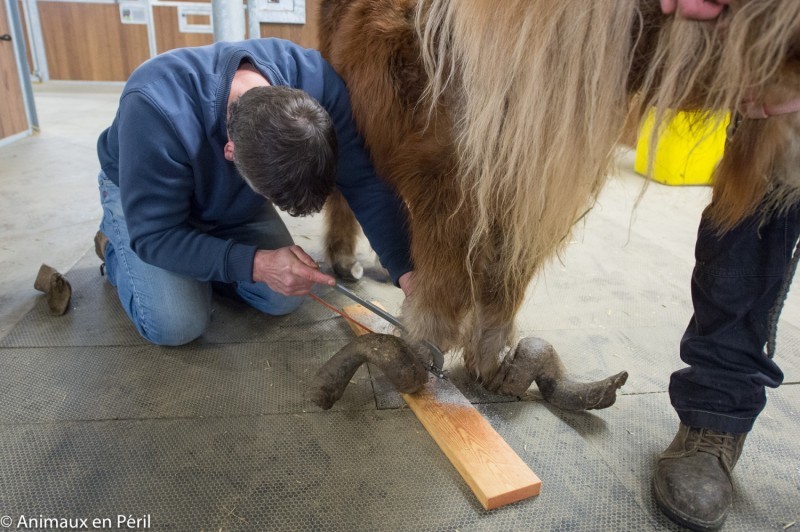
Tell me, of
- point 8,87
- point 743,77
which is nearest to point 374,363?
point 743,77

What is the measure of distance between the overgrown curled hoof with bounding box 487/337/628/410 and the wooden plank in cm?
13

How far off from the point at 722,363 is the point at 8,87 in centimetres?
424

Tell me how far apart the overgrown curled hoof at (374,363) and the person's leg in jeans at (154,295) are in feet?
1.43

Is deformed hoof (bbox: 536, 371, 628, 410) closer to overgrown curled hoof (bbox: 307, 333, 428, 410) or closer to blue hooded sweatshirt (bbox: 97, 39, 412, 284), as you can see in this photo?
overgrown curled hoof (bbox: 307, 333, 428, 410)

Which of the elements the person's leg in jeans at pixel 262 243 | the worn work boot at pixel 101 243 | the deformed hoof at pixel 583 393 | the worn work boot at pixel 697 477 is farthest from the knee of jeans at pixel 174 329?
the worn work boot at pixel 697 477

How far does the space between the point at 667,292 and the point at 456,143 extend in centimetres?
136

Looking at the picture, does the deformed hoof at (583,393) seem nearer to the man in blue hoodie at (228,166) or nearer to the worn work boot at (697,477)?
the worn work boot at (697,477)

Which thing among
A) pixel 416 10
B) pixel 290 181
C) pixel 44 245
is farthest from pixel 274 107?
pixel 44 245

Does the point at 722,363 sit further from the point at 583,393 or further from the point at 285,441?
the point at 285,441

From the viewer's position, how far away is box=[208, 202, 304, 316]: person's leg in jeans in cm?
157

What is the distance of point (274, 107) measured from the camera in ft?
3.22

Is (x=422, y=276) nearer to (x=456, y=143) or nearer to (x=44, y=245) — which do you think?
(x=456, y=143)

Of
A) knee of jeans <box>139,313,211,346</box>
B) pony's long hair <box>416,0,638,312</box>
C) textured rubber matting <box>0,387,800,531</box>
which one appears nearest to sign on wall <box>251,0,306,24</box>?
knee of jeans <box>139,313,211,346</box>

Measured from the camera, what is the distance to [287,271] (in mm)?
1204
